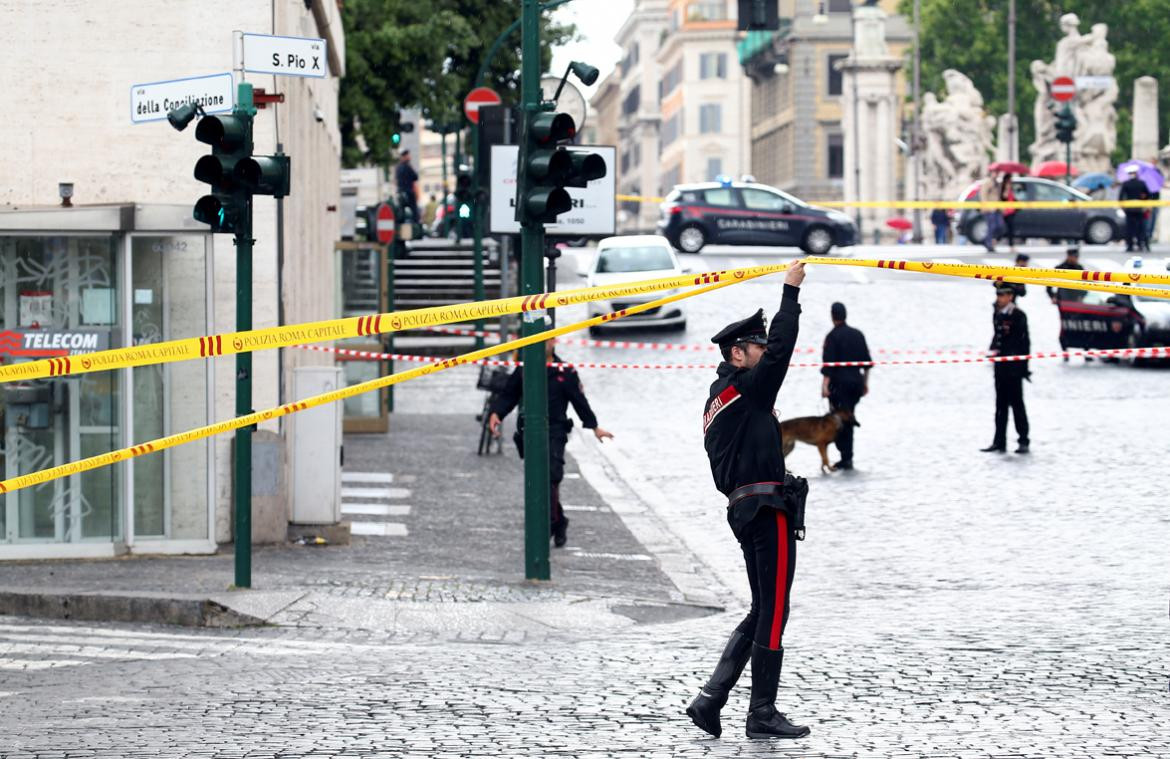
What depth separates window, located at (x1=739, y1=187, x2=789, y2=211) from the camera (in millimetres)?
46188

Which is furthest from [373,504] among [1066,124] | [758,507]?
[1066,124]

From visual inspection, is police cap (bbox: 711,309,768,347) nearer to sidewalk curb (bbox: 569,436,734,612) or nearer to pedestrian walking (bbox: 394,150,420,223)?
sidewalk curb (bbox: 569,436,734,612)

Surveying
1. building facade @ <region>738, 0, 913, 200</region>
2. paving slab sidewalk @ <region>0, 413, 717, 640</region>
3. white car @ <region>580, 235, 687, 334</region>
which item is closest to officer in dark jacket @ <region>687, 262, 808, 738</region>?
paving slab sidewalk @ <region>0, 413, 717, 640</region>

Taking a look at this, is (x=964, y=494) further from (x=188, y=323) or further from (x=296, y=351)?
(x=188, y=323)

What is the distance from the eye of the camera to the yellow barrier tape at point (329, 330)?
1045cm

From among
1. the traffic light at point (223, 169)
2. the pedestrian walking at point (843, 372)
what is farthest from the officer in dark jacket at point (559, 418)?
the pedestrian walking at point (843, 372)

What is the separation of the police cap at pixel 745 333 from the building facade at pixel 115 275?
7.40 meters

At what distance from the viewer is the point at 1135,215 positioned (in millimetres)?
45188

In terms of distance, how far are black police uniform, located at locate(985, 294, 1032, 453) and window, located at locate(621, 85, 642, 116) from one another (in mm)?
143656

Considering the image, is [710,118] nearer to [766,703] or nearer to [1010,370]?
[1010,370]

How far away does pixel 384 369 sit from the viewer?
26891 millimetres

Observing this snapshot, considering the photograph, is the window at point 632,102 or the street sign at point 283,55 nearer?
the street sign at point 283,55

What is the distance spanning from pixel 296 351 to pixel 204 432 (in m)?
7.02

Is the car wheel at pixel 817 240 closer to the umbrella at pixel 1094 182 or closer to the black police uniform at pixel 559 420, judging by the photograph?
the umbrella at pixel 1094 182
